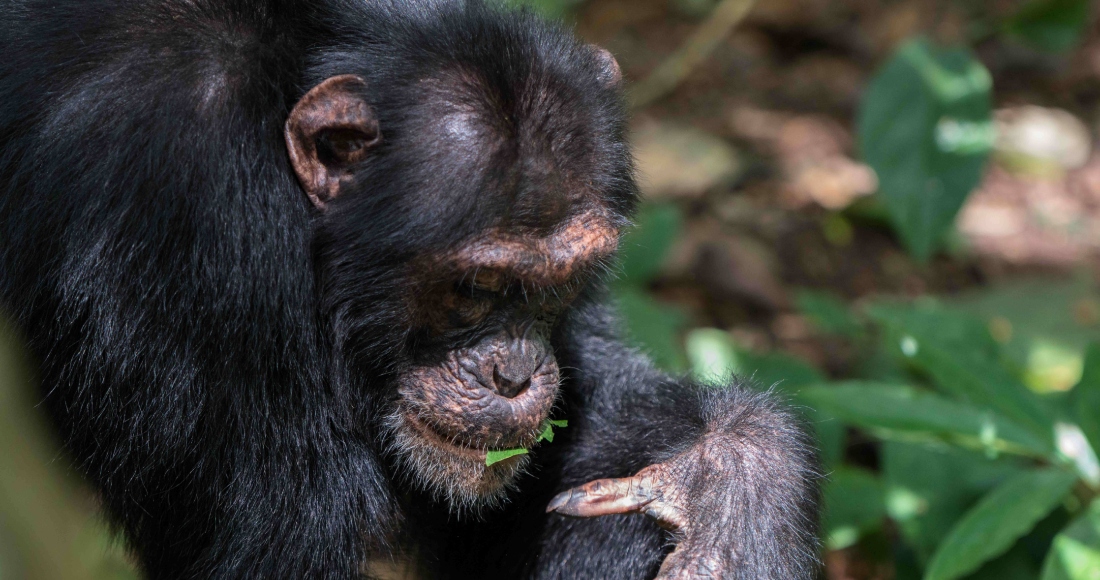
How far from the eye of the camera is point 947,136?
5.18 m

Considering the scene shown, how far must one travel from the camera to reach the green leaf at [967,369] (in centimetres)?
389

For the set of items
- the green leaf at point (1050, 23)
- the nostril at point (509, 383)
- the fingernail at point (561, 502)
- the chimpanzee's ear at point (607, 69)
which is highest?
the chimpanzee's ear at point (607, 69)

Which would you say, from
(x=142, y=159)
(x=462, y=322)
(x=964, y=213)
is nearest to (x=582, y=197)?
(x=462, y=322)

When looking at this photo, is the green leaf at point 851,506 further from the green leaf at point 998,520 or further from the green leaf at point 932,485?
the green leaf at point 998,520

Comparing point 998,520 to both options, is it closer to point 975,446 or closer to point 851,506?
point 975,446

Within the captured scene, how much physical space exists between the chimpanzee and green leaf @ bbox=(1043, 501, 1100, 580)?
2.55 ft

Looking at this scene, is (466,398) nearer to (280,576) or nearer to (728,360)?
(280,576)

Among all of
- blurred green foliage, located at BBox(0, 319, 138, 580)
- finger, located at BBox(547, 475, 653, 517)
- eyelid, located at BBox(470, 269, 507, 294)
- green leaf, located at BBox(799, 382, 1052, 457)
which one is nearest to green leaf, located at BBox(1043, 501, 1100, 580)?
green leaf, located at BBox(799, 382, 1052, 457)

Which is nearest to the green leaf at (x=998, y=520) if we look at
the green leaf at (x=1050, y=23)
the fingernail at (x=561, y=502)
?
the fingernail at (x=561, y=502)

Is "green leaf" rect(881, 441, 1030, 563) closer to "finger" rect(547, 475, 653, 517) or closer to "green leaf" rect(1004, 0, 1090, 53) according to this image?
"finger" rect(547, 475, 653, 517)

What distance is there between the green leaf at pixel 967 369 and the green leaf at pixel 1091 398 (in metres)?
0.12

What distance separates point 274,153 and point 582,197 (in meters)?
0.81

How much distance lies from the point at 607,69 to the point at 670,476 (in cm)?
119

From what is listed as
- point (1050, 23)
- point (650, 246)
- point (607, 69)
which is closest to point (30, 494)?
point (607, 69)
